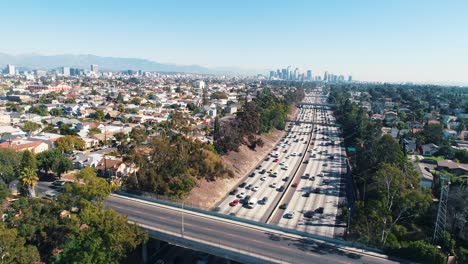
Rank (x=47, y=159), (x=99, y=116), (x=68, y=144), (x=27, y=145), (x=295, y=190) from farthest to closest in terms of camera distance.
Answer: (x=99, y=116), (x=68, y=144), (x=27, y=145), (x=295, y=190), (x=47, y=159)

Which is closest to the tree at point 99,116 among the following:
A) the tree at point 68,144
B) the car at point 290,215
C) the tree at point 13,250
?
the tree at point 68,144

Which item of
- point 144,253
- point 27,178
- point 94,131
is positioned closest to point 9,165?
point 27,178

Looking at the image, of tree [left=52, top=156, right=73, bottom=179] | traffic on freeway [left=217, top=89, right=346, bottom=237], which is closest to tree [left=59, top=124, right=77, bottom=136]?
tree [left=52, top=156, right=73, bottom=179]

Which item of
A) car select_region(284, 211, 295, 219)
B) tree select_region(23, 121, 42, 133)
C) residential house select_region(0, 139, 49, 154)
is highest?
tree select_region(23, 121, 42, 133)

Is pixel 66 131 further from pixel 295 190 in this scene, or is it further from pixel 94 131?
pixel 295 190

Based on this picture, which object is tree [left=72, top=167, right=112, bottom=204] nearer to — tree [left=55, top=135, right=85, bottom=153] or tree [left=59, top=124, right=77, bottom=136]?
tree [left=55, top=135, right=85, bottom=153]

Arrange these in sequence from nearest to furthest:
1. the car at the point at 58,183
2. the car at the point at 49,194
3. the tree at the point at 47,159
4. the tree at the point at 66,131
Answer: the car at the point at 49,194 → the car at the point at 58,183 → the tree at the point at 47,159 → the tree at the point at 66,131

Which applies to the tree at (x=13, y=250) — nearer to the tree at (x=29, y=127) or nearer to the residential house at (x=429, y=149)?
the tree at (x=29, y=127)
